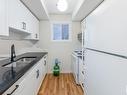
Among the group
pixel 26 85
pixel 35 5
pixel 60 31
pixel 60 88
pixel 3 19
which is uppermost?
pixel 35 5

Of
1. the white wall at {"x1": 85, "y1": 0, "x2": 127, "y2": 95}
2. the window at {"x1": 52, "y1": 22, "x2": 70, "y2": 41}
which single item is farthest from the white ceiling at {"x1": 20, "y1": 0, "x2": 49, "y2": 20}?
the window at {"x1": 52, "y1": 22, "x2": 70, "y2": 41}

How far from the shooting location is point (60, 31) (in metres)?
6.32

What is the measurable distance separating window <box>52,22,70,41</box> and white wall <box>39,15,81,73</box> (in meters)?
0.18

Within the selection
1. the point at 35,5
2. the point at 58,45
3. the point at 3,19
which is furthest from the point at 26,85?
the point at 58,45

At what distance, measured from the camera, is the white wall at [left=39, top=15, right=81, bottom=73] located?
6.10 m

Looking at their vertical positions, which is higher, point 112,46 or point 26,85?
point 112,46

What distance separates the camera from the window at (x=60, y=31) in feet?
20.5

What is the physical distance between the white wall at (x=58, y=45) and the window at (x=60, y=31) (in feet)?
0.59

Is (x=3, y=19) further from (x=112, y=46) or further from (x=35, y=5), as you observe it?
(x=35, y=5)

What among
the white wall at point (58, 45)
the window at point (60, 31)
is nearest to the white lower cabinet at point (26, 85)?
the white wall at point (58, 45)

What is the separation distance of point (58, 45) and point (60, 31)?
0.58 meters

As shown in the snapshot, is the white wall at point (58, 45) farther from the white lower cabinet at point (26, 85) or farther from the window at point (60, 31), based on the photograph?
the white lower cabinet at point (26, 85)

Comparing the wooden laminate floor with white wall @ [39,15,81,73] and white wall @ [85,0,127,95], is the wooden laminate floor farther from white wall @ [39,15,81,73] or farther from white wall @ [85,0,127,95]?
white wall @ [85,0,127,95]

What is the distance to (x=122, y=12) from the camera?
58.4 inches
